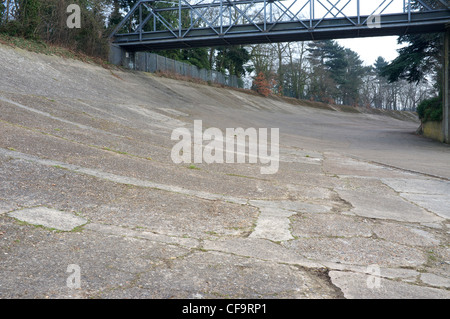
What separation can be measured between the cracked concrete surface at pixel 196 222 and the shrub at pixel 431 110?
1684cm

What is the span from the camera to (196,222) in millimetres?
5430

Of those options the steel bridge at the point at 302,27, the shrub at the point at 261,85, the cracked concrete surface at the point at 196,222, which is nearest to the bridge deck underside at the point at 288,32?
the steel bridge at the point at 302,27

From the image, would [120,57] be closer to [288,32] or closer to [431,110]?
[288,32]

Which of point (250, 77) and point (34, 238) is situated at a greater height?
point (250, 77)

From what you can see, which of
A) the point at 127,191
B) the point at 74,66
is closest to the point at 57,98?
the point at 74,66

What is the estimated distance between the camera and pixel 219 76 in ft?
157

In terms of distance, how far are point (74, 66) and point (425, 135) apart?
2530 cm

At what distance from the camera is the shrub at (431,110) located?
26.7 meters

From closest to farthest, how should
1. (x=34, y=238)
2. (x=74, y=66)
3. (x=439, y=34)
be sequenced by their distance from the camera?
(x=34, y=238)
(x=74, y=66)
(x=439, y=34)

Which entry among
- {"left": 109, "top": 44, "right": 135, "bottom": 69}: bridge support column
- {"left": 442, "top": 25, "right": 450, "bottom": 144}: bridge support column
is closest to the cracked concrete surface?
{"left": 442, "top": 25, "right": 450, "bottom": 144}: bridge support column

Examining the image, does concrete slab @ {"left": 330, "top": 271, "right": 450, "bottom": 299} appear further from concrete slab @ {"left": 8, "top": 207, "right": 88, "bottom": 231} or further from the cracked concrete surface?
concrete slab @ {"left": 8, "top": 207, "right": 88, "bottom": 231}

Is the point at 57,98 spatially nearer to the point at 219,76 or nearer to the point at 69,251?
the point at 69,251

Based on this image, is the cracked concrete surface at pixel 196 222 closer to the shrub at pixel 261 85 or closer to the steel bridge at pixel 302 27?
the steel bridge at pixel 302 27

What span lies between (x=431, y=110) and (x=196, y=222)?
1086 inches
